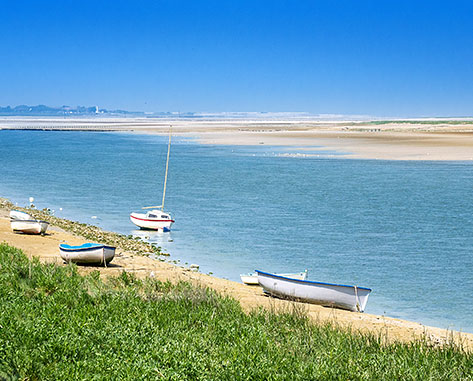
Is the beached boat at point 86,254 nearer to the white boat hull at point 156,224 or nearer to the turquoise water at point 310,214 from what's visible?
the turquoise water at point 310,214

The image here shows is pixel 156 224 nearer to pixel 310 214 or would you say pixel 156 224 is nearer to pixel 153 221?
pixel 153 221

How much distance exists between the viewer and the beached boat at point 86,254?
17516mm

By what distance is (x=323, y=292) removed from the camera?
51.5 feet

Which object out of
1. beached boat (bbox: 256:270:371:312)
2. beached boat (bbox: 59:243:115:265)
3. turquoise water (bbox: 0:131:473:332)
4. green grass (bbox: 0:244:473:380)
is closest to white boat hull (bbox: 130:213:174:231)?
turquoise water (bbox: 0:131:473:332)

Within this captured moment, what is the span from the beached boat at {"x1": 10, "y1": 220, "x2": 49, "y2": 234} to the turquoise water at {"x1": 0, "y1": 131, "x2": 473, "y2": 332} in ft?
14.6

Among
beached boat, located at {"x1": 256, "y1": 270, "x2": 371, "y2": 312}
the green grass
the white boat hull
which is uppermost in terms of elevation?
the green grass

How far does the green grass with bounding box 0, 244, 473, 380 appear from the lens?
28.4ft

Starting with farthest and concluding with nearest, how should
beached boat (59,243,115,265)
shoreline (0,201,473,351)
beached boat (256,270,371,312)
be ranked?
beached boat (59,243,115,265) → beached boat (256,270,371,312) → shoreline (0,201,473,351)

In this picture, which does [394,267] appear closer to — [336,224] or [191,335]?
[336,224]

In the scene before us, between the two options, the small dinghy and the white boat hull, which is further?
the white boat hull

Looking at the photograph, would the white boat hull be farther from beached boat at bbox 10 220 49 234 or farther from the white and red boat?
beached boat at bbox 10 220 49 234

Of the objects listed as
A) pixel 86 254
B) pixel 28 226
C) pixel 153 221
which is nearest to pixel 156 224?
pixel 153 221

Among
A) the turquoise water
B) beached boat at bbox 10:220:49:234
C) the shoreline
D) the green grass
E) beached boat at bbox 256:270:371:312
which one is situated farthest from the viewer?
beached boat at bbox 10:220:49:234


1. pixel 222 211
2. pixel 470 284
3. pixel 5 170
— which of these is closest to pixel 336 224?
pixel 222 211
